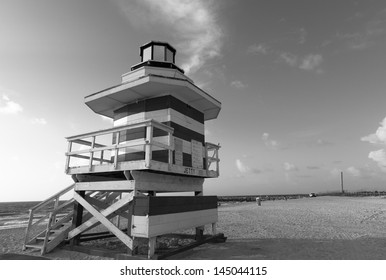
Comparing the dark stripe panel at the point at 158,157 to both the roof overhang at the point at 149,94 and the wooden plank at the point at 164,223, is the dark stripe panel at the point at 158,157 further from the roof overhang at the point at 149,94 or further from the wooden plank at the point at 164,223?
the roof overhang at the point at 149,94

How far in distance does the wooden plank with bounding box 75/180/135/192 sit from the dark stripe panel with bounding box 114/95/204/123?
2.74 metres

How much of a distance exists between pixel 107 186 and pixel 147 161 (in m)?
2.17

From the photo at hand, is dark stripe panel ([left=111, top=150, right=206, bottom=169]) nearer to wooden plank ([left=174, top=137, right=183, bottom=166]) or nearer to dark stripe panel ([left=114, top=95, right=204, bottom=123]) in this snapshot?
wooden plank ([left=174, top=137, right=183, bottom=166])

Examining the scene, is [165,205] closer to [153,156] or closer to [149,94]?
[153,156]

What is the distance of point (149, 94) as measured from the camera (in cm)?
884

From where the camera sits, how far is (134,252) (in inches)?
273

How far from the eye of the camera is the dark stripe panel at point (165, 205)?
6.62 meters

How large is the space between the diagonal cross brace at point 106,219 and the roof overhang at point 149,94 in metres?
3.54

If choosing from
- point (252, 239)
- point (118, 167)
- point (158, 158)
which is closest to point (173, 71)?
point (158, 158)

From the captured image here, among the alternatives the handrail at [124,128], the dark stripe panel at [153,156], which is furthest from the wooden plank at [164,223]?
the handrail at [124,128]

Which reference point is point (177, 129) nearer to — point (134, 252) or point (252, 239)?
point (134, 252)

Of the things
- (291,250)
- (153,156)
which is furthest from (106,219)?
(291,250)

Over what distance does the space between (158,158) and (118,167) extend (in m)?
1.44
